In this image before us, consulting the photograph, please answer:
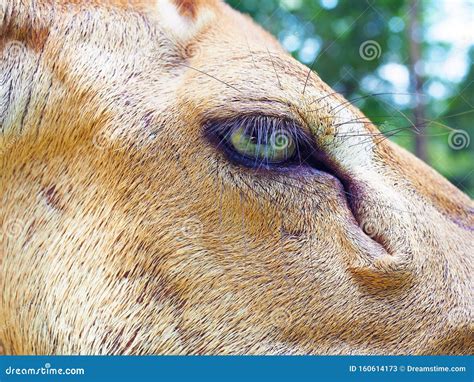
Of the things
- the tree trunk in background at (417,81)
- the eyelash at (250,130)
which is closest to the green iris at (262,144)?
the eyelash at (250,130)

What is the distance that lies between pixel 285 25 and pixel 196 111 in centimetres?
142

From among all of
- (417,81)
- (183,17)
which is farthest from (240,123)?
(417,81)

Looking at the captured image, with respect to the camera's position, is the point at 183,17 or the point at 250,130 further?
the point at 183,17

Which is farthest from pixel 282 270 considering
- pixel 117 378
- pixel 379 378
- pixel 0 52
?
pixel 0 52

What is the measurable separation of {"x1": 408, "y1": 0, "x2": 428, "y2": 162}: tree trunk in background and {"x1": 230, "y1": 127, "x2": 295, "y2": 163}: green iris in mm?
746

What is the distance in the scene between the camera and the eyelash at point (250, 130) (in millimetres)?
2031

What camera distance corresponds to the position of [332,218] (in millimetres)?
2043

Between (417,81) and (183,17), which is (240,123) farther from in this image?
(417,81)

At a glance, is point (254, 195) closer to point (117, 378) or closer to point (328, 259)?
point (328, 259)

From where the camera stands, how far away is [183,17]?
7.47 ft

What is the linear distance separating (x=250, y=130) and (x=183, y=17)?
561 millimetres

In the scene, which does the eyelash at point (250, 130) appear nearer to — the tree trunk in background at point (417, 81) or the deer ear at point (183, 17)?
the deer ear at point (183, 17)

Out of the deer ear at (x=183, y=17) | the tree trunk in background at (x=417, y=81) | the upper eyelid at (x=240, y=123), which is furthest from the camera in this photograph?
the tree trunk in background at (x=417, y=81)

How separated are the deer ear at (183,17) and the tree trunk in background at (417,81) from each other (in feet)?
3.26
